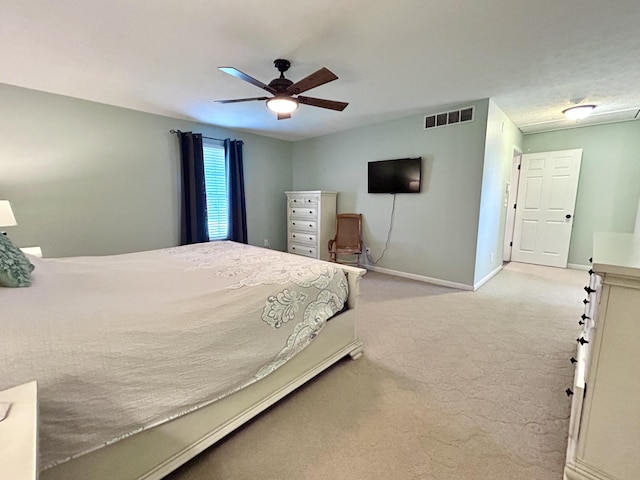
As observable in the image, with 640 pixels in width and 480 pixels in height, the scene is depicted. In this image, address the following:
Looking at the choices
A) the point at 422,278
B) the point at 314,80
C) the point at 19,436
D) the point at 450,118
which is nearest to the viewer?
the point at 19,436

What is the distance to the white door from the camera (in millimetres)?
4676

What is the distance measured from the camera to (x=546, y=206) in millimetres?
4930

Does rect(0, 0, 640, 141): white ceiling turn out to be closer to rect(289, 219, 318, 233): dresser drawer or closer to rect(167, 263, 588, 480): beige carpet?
rect(289, 219, 318, 233): dresser drawer

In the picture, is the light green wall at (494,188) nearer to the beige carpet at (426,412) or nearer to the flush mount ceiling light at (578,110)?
the flush mount ceiling light at (578,110)

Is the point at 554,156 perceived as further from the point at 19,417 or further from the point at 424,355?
the point at 19,417

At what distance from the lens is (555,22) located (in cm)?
184

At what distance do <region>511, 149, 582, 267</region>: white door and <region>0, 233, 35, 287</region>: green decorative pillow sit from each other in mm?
6520

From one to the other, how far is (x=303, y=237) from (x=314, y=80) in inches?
126

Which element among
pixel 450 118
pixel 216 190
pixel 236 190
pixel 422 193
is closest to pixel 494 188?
pixel 422 193

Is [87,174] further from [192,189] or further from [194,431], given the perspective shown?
[194,431]

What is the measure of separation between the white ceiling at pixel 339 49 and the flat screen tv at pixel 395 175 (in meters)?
0.86

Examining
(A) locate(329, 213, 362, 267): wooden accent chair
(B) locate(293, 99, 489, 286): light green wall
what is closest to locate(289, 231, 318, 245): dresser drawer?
(A) locate(329, 213, 362, 267): wooden accent chair

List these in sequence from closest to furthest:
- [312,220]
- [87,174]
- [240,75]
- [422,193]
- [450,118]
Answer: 1. [240,75]
2. [87,174]
3. [450,118]
4. [422,193]
5. [312,220]

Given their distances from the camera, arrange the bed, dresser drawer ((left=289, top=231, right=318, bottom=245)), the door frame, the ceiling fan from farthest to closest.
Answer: the door frame < dresser drawer ((left=289, top=231, right=318, bottom=245)) < the ceiling fan < the bed
